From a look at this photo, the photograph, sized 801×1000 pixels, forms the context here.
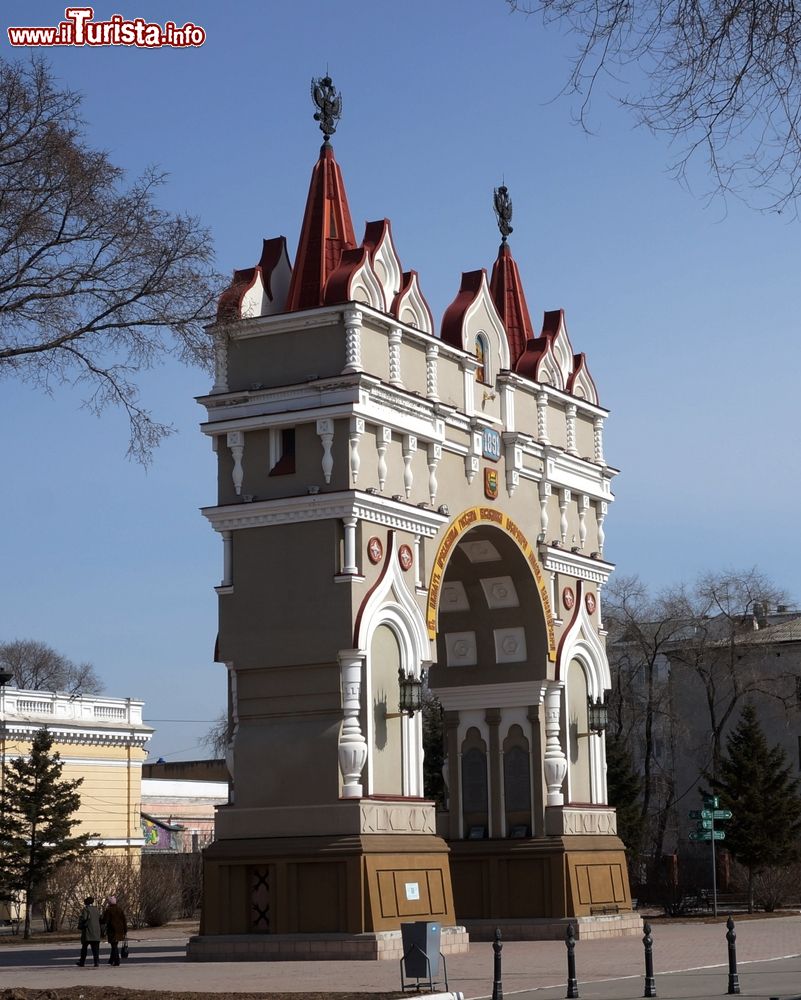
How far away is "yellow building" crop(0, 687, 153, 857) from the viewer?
56031 millimetres

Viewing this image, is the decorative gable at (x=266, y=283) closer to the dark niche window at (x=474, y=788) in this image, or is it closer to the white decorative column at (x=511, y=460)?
the white decorative column at (x=511, y=460)

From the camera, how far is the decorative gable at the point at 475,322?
117 feet

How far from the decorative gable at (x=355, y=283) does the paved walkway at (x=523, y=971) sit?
492 inches

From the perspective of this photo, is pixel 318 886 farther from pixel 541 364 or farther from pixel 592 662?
pixel 541 364

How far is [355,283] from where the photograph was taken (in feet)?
104

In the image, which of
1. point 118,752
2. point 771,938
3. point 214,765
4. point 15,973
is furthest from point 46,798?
point 214,765

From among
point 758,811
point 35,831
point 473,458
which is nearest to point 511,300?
point 473,458

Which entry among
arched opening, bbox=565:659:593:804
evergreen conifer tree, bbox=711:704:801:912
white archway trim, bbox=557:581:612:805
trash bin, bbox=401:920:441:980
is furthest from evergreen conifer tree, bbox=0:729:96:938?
trash bin, bbox=401:920:441:980

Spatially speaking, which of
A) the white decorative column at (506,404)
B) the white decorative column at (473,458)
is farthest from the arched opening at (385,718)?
the white decorative column at (506,404)

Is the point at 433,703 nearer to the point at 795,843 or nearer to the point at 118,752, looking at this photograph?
the point at 118,752

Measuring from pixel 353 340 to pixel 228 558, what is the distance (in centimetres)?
487

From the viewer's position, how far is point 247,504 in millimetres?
31250

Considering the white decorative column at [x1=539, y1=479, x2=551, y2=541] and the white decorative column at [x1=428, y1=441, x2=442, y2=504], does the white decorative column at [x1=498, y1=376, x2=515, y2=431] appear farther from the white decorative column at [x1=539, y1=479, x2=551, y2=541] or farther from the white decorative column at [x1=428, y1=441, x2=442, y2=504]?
the white decorative column at [x1=428, y1=441, x2=442, y2=504]

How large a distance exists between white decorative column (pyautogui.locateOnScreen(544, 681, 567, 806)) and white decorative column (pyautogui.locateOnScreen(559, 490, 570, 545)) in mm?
3756
